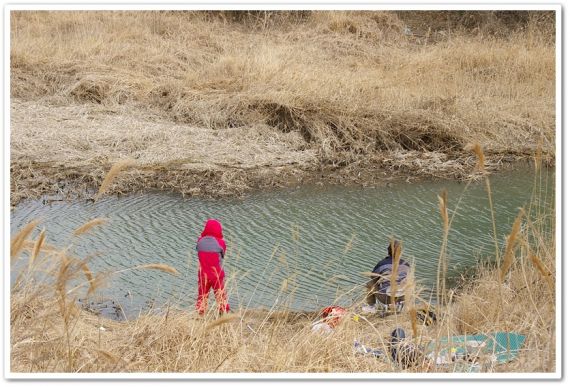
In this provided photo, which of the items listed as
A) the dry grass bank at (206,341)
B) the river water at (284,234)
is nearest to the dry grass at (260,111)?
the dry grass bank at (206,341)

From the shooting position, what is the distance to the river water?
530 centimetres

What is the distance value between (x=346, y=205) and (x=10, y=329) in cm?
502

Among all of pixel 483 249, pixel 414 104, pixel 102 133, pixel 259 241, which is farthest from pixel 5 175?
pixel 414 104

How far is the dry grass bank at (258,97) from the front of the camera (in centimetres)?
820

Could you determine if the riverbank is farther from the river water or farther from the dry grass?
the river water

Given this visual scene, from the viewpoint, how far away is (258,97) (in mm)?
9758

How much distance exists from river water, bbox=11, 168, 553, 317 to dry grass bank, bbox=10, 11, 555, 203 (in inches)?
18.1

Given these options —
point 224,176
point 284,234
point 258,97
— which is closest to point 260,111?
point 258,97

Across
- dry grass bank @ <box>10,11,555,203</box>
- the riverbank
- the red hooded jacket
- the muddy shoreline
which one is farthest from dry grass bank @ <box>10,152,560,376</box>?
dry grass bank @ <box>10,11,555,203</box>

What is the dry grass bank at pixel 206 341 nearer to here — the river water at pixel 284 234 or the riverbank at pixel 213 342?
the riverbank at pixel 213 342

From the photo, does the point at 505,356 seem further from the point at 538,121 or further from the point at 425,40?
the point at 425,40

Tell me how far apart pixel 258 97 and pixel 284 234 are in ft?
12.0

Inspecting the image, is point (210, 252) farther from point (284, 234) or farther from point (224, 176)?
point (224, 176)

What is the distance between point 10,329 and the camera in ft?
8.77
